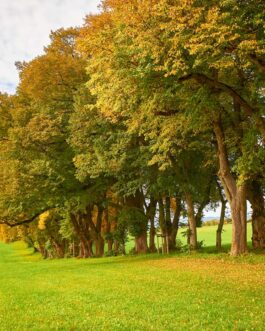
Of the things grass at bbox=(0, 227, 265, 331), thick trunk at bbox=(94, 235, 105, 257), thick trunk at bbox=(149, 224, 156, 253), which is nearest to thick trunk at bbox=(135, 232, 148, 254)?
thick trunk at bbox=(149, 224, 156, 253)

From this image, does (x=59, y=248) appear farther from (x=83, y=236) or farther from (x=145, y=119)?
(x=145, y=119)

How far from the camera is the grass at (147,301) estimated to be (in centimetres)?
1019

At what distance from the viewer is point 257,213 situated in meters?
30.4

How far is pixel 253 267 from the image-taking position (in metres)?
20.0

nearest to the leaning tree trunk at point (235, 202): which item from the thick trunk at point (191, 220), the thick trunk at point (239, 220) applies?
the thick trunk at point (239, 220)

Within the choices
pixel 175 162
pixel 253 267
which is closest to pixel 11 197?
pixel 175 162

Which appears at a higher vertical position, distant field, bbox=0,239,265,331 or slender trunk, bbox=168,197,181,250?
slender trunk, bbox=168,197,181,250

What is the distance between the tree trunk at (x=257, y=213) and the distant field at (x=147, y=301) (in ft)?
31.8

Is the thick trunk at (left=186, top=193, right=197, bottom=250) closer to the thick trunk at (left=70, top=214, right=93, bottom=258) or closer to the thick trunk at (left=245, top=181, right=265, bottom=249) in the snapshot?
the thick trunk at (left=245, top=181, right=265, bottom=249)

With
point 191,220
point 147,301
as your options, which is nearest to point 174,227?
point 191,220

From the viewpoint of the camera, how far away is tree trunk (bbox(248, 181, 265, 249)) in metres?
30.3

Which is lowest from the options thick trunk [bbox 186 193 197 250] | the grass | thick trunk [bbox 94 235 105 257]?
the grass

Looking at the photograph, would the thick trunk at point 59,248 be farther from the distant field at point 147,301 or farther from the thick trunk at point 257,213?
the distant field at point 147,301

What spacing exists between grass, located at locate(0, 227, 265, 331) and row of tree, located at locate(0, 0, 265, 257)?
6.67 metres
